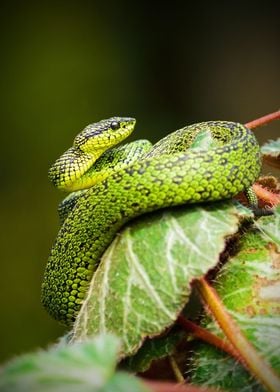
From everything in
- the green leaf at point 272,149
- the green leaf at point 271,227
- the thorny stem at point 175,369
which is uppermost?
the green leaf at point 272,149

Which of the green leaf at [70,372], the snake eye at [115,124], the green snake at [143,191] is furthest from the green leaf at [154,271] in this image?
the snake eye at [115,124]

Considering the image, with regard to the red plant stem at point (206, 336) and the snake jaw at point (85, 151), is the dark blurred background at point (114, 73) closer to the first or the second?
the snake jaw at point (85, 151)

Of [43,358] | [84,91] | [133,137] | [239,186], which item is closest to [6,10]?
[84,91]

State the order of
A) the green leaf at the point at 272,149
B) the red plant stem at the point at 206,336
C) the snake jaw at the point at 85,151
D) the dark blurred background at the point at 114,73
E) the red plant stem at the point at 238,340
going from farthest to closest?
the dark blurred background at the point at 114,73 → the snake jaw at the point at 85,151 → the green leaf at the point at 272,149 → the red plant stem at the point at 206,336 → the red plant stem at the point at 238,340

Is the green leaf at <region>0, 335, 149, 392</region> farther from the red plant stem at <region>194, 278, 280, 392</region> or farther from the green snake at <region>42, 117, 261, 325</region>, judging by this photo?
the green snake at <region>42, 117, 261, 325</region>

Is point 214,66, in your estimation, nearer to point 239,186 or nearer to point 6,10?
point 6,10

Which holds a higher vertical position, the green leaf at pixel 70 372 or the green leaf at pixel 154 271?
the green leaf at pixel 70 372

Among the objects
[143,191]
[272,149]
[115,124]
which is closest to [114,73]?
[115,124]
